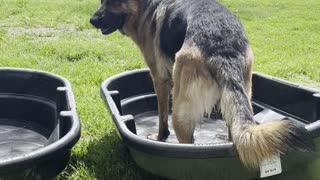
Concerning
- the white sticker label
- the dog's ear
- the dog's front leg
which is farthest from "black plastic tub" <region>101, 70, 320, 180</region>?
the dog's ear

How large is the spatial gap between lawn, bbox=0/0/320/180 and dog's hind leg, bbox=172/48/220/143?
0.46 m

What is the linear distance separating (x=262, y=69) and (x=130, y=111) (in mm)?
2437

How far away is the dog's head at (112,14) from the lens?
3.71 metres

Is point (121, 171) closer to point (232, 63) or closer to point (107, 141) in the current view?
point (107, 141)

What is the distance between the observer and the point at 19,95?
4.11 m

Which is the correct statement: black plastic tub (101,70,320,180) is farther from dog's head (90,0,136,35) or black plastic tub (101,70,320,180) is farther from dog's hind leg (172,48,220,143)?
dog's head (90,0,136,35)

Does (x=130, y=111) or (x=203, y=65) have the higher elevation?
(x=203, y=65)

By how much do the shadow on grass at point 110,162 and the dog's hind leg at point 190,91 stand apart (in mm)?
411

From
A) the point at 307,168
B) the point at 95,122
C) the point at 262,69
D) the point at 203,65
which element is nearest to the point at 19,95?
the point at 95,122

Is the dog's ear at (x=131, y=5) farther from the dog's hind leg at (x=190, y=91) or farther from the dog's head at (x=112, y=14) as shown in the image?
the dog's hind leg at (x=190, y=91)

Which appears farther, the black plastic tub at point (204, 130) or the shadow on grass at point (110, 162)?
the shadow on grass at point (110, 162)

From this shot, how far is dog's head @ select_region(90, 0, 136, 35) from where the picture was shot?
146 inches

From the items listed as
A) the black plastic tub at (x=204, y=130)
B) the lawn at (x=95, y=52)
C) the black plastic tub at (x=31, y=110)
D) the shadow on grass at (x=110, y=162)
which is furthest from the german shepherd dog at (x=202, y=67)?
the black plastic tub at (x=31, y=110)

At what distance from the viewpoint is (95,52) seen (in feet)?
21.2
